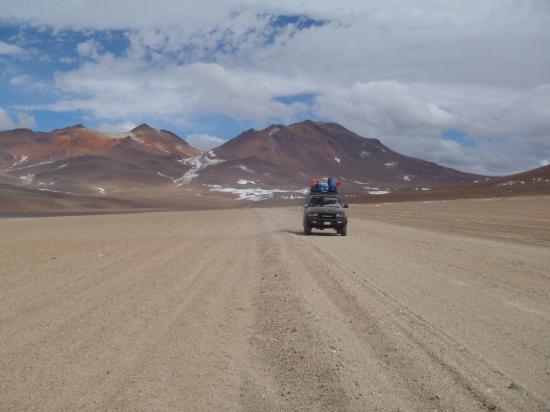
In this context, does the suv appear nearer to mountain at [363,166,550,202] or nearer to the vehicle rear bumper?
the vehicle rear bumper

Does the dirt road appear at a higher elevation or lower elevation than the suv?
lower

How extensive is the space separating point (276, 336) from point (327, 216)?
18991 millimetres

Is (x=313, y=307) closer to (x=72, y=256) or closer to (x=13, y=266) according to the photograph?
(x=13, y=266)

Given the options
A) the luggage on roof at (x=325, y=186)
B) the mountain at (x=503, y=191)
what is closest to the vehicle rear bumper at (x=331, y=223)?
the luggage on roof at (x=325, y=186)

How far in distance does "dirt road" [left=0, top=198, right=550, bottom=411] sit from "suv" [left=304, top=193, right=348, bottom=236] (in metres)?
11.2

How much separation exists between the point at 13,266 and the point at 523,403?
13.4 m

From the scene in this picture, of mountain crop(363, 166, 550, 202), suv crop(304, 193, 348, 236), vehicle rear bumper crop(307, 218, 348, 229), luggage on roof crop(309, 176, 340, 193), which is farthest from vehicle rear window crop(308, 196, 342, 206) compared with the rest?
mountain crop(363, 166, 550, 202)

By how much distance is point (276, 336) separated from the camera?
7.74m

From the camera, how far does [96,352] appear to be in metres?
7.04

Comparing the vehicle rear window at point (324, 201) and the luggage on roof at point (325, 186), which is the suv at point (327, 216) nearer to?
the vehicle rear window at point (324, 201)

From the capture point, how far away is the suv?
26.5 meters

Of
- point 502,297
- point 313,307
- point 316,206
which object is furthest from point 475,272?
point 316,206

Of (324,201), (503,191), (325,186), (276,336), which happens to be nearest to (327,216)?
(324,201)

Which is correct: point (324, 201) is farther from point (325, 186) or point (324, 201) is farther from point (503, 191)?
point (503, 191)
